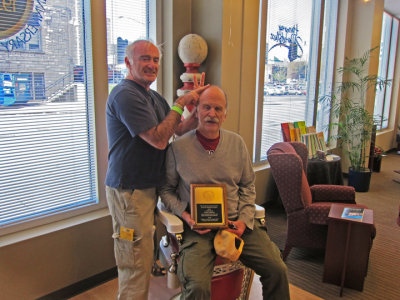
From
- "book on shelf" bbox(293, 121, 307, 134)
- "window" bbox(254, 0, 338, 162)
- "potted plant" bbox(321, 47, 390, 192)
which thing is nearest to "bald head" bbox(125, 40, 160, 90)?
"window" bbox(254, 0, 338, 162)

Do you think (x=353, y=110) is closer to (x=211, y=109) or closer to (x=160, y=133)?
(x=211, y=109)

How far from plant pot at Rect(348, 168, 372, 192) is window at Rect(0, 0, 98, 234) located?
3715mm

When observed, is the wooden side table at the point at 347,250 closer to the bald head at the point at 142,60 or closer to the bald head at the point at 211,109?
the bald head at the point at 211,109

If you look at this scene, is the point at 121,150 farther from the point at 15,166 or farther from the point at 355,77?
the point at 355,77

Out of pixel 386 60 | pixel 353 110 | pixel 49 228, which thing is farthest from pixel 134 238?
pixel 386 60

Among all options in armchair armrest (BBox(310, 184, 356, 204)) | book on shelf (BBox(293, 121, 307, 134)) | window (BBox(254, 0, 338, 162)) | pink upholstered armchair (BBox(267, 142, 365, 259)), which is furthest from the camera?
book on shelf (BBox(293, 121, 307, 134))

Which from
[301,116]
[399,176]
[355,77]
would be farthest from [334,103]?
[399,176]

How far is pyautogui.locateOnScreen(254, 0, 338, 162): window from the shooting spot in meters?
3.75

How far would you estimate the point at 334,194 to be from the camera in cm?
287

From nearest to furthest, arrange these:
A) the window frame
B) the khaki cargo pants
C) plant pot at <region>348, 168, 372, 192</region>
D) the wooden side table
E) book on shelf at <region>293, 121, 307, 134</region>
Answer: the khaki cargo pants < the window frame < the wooden side table < book on shelf at <region>293, 121, 307, 134</region> < plant pot at <region>348, 168, 372, 192</region>

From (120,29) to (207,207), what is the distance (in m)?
1.51

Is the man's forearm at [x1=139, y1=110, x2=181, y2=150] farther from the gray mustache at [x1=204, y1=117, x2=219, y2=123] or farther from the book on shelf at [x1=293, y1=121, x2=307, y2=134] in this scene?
the book on shelf at [x1=293, y1=121, x2=307, y2=134]

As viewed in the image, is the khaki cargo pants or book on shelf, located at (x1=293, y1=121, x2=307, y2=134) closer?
the khaki cargo pants

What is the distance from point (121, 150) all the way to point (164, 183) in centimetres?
32
